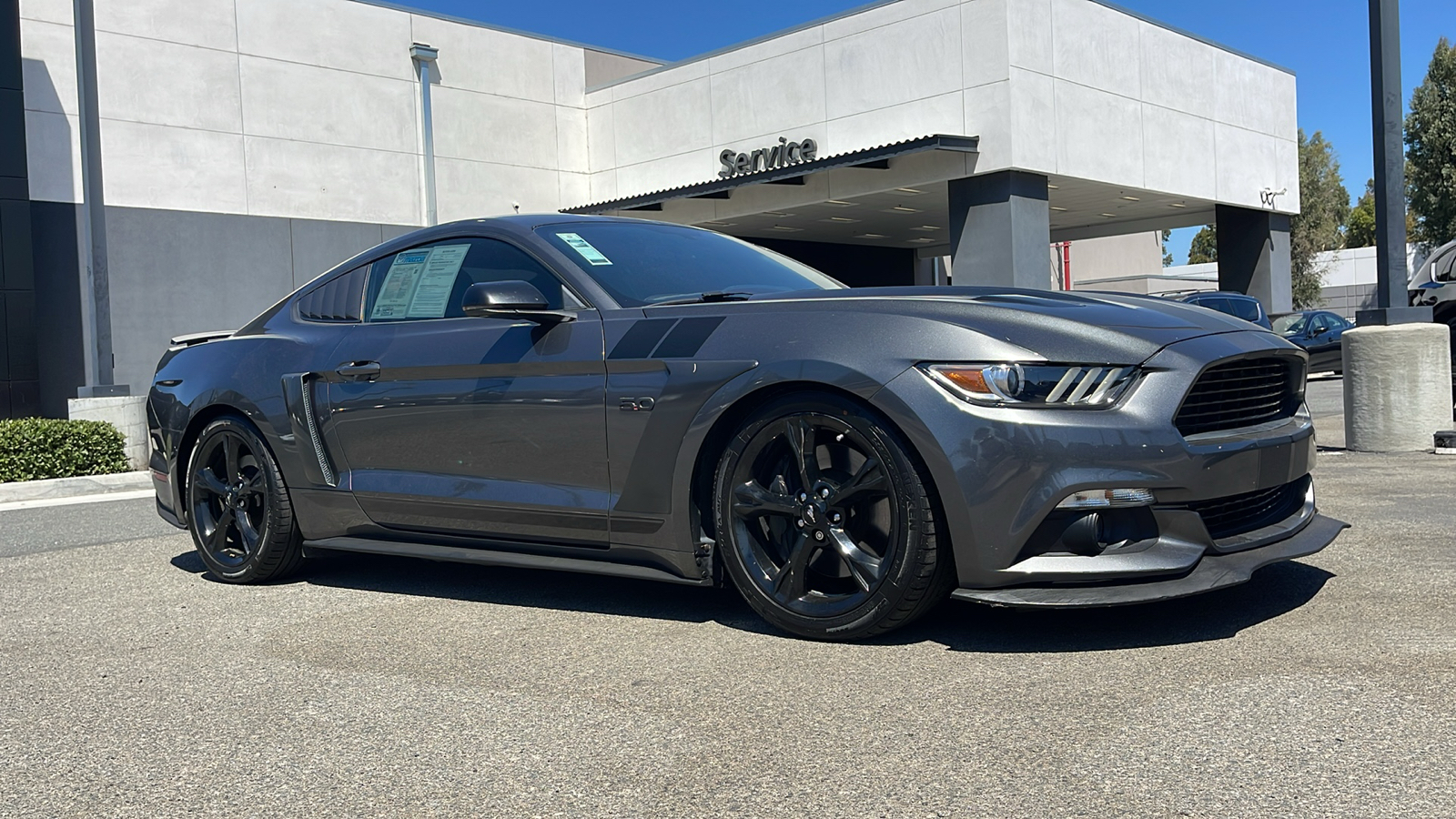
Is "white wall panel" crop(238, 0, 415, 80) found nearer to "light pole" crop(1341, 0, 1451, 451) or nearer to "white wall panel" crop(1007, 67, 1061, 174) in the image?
"white wall panel" crop(1007, 67, 1061, 174)

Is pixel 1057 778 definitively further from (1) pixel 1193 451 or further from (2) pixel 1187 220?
(2) pixel 1187 220

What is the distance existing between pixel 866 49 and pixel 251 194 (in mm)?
9907

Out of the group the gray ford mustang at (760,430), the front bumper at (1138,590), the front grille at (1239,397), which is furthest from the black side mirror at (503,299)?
the front grille at (1239,397)

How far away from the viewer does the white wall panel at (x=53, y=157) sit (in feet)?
56.8

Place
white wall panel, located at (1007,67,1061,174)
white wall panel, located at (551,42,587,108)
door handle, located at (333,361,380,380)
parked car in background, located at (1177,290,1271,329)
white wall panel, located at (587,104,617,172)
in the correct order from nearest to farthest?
door handle, located at (333,361,380,380) < parked car in background, located at (1177,290,1271,329) < white wall panel, located at (1007,67,1061,174) < white wall panel, located at (551,42,587,108) < white wall panel, located at (587,104,617,172)

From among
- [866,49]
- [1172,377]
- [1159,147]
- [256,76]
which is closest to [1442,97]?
[1159,147]

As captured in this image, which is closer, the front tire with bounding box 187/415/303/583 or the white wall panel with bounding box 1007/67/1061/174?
the front tire with bounding box 187/415/303/583

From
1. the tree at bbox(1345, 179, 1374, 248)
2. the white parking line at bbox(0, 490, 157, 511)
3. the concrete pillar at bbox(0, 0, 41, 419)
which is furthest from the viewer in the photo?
the tree at bbox(1345, 179, 1374, 248)

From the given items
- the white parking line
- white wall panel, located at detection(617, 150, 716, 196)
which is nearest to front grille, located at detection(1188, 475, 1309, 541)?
the white parking line

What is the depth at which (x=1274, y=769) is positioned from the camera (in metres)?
2.59

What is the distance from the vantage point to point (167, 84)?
61.4 feet

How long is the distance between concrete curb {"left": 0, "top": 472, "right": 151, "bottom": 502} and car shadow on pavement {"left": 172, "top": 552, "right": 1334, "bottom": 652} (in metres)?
6.06

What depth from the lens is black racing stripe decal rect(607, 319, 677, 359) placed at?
4113 mm

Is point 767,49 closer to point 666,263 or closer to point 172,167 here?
point 172,167
